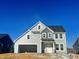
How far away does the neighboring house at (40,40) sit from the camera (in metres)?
51.8

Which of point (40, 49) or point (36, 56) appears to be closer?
point (36, 56)

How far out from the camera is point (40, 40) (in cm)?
5209

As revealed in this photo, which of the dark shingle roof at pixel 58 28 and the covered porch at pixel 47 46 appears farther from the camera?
the dark shingle roof at pixel 58 28

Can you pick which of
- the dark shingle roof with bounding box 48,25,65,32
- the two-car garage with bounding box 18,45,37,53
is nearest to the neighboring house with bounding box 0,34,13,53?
the two-car garage with bounding box 18,45,37,53

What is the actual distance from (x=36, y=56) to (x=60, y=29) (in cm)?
1525

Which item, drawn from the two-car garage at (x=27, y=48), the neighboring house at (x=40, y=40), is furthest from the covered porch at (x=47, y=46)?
the two-car garage at (x=27, y=48)

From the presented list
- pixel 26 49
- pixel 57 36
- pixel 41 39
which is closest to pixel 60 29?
pixel 57 36

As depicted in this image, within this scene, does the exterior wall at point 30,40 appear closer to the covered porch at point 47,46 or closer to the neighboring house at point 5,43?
the covered porch at point 47,46

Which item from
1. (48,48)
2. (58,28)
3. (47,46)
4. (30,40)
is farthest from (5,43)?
(58,28)

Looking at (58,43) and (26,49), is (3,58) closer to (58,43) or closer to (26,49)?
(26,49)

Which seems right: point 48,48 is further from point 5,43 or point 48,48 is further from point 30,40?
point 5,43

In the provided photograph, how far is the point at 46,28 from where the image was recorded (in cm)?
5303

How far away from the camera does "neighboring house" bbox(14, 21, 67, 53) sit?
51812 millimetres

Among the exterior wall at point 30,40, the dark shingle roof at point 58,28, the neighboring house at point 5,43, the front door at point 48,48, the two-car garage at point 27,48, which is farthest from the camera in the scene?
the neighboring house at point 5,43
